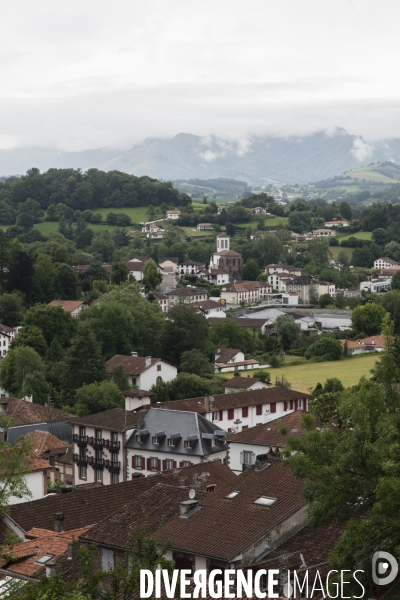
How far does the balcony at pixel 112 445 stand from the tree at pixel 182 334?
32.2 metres

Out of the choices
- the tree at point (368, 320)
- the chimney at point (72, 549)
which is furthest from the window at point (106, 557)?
the tree at point (368, 320)

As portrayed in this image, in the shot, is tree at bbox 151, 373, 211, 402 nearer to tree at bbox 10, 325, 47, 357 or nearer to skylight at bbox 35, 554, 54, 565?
tree at bbox 10, 325, 47, 357

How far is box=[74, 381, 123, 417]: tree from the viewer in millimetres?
55156

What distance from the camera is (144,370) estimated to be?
2534 inches

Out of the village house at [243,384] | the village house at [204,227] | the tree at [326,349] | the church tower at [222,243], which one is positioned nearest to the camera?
the village house at [243,384]

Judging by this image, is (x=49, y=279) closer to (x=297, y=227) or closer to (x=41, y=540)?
(x=41, y=540)

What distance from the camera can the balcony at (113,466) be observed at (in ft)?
136

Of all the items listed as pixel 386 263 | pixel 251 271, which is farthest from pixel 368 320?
pixel 386 263

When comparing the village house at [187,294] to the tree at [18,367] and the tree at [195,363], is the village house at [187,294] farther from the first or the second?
the tree at [18,367]

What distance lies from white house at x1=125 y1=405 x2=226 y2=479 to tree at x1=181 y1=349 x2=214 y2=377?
28022 mm

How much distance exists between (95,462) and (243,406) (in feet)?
30.3

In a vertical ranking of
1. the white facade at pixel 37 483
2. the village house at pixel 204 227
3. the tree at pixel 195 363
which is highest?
the white facade at pixel 37 483

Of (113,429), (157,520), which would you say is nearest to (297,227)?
(113,429)

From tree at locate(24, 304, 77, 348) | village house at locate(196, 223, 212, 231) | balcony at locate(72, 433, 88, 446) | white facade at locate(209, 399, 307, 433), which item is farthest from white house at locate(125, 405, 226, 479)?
village house at locate(196, 223, 212, 231)
